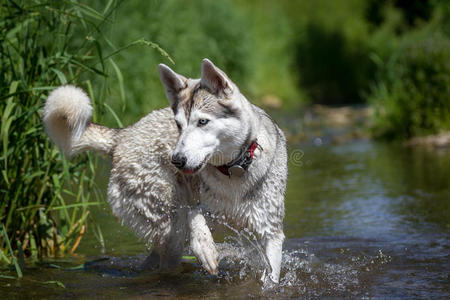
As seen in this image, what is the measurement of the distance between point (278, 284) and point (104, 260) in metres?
1.67

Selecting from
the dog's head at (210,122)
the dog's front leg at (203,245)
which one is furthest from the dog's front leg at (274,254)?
the dog's head at (210,122)

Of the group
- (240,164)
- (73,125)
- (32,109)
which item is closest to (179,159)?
(240,164)

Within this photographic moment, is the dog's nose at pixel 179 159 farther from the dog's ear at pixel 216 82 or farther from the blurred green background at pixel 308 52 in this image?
the blurred green background at pixel 308 52

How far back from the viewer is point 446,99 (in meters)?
10.5

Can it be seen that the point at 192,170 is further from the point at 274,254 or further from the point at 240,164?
the point at 274,254

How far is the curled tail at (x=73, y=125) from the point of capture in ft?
14.3

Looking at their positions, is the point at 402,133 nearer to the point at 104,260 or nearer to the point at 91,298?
the point at 104,260

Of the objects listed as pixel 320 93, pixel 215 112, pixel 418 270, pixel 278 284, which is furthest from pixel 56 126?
pixel 320 93

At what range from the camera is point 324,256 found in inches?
209

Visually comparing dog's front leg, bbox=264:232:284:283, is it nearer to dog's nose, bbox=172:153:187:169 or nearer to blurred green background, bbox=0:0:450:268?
dog's nose, bbox=172:153:187:169

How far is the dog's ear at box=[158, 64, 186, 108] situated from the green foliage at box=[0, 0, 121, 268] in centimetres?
78

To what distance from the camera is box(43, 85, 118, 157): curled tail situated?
436 centimetres

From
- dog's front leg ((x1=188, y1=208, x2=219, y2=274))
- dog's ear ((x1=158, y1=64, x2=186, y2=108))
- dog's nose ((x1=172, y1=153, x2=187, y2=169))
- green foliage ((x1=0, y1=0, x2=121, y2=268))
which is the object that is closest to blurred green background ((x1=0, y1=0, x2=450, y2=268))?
green foliage ((x1=0, y1=0, x2=121, y2=268))

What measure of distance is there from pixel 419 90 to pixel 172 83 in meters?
7.45
